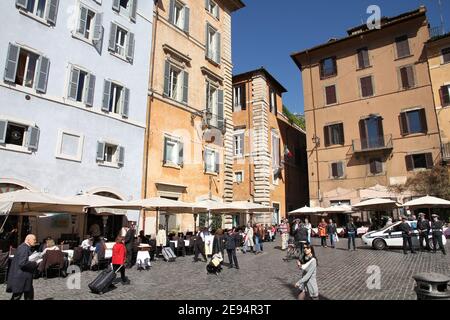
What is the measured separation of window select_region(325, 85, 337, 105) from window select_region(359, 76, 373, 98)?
2.38 m

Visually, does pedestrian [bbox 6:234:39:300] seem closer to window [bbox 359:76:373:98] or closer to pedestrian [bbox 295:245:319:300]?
pedestrian [bbox 295:245:319:300]

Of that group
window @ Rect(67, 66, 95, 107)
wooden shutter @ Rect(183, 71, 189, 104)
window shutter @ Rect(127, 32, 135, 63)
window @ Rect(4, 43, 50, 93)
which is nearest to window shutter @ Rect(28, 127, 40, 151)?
window @ Rect(4, 43, 50, 93)

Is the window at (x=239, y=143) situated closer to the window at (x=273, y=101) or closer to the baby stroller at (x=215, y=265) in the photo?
the window at (x=273, y=101)

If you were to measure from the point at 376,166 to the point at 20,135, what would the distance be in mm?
25090

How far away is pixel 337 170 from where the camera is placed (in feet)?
102

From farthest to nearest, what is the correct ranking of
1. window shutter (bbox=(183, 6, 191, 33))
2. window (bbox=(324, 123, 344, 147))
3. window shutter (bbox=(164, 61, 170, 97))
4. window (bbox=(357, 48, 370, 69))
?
window (bbox=(324, 123, 344, 147)) < window (bbox=(357, 48, 370, 69)) < window shutter (bbox=(183, 6, 191, 33)) < window shutter (bbox=(164, 61, 170, 97))

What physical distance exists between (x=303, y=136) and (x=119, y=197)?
90.0ft

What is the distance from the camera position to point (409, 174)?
1086 inches

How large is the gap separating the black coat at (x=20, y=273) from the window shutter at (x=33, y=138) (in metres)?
8.25

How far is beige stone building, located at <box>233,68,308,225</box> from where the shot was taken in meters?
30.6

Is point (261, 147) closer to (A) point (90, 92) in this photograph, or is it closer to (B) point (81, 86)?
(A) point (90, 92)

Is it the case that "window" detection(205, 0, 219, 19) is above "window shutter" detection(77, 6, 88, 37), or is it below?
above

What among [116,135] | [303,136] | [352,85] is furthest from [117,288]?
[303,136]
